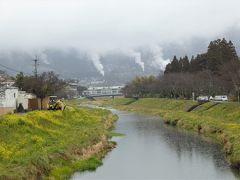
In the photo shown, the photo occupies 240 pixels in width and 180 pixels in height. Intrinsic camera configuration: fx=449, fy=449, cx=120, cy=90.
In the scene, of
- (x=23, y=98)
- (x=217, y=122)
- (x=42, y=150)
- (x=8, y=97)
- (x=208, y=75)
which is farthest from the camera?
(x=208, y=75)

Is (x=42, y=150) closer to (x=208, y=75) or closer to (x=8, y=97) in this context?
(x=8, y=97)

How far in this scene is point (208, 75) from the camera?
97.4 m

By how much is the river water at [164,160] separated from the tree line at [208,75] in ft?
118

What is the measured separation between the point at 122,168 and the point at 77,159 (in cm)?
310

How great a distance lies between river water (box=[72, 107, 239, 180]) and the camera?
28016 millimetres

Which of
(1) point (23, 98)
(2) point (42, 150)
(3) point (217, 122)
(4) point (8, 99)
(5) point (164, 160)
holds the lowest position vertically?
(5) point (164, 160)

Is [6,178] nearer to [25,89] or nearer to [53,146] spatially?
[53,146]

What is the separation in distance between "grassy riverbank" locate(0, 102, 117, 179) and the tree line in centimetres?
4674

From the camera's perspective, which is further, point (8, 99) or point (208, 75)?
point (208, 75)

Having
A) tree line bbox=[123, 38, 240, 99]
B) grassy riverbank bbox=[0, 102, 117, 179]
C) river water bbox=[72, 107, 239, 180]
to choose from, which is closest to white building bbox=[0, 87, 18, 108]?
grassy riverbank bbox=[0, 102, 117, 179]

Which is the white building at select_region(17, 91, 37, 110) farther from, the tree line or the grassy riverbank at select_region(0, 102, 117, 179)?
the tree line

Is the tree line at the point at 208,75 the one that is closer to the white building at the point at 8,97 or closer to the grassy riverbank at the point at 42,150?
the white building at the point at 8,97

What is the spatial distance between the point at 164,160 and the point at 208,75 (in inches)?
2603

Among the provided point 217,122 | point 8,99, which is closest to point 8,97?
point 8,99
